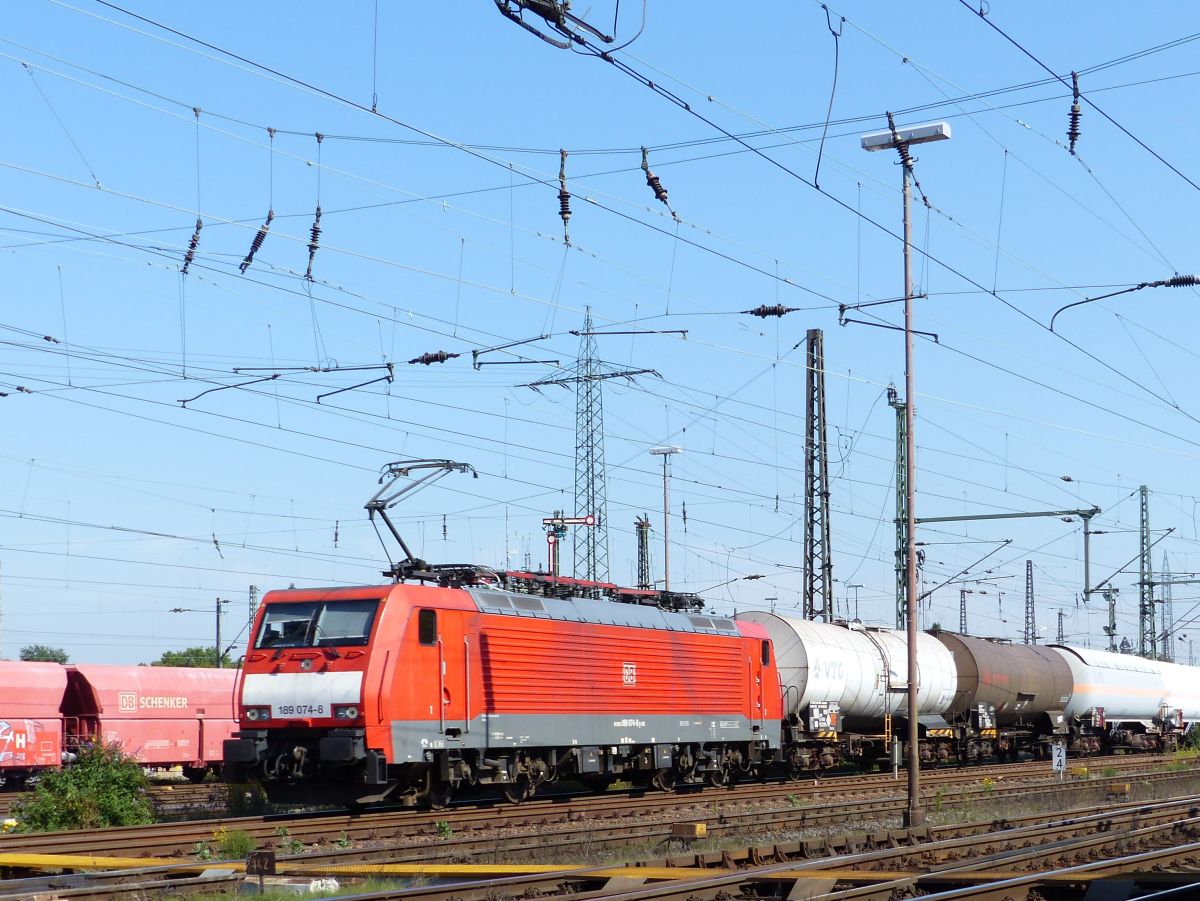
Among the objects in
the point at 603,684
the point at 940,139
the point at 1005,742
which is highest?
the point at 940,139

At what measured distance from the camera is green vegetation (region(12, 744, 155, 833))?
24.1m

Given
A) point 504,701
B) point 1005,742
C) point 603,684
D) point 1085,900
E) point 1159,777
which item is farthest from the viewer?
point 1005,742

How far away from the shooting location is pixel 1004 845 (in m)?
19.5

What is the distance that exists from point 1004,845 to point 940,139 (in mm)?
11342

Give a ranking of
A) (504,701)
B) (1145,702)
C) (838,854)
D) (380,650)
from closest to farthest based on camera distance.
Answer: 1. (838,854)
2. (380,650)
3. (504,701)
4. (1145,702)

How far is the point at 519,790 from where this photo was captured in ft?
88.6

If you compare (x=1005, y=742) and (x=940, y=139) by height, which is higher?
(x=940, y=139)

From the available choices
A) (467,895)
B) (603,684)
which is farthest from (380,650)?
(467,895)

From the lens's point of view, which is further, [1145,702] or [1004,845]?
[1145,702]

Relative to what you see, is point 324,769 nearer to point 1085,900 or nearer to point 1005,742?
point 1085,900

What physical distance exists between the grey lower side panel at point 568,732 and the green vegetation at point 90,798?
5387mm

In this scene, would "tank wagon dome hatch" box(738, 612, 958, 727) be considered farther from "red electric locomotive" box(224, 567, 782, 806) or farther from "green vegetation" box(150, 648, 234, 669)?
"green vegetation" box(150, 648, 234, 669)

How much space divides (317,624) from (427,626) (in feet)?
5.81

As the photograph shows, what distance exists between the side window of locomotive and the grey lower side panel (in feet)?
4.39
